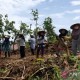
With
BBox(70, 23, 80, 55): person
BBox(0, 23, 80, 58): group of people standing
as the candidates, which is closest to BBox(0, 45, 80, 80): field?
BBox(0, 23, 80, 58): group of people standing

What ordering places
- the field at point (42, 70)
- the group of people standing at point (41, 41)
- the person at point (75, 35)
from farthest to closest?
the group of people standing at point (41, 41) → the person at point (75, 35) → the field at point (42, 70)

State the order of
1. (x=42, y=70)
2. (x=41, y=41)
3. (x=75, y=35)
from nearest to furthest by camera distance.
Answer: (x=42, y=70)
(x=75, y=35)
(x=41, y=41)

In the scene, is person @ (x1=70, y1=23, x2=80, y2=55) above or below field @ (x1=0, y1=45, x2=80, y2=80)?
above

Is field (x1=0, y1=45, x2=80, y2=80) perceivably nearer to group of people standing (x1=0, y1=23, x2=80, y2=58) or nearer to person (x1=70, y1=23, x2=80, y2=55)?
group of people standing (x1=0, y1=23, x2=80, y2=58)

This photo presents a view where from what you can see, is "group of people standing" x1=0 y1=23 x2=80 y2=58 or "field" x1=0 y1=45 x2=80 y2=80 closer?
"field" x1=0 y1=45 x2=80 y2=80

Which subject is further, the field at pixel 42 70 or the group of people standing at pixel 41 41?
the group of people standing at pixel 41 41

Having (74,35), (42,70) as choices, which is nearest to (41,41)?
(74,35)

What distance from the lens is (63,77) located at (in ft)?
21.2

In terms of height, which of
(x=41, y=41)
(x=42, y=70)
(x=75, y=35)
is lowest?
(x=42, y=70)

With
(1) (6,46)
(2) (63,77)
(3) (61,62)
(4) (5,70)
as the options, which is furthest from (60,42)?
(1) (6,46)

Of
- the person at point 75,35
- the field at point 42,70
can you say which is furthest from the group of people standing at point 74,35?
the field at point 42,70

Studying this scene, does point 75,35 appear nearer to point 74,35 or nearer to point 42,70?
point 74,35

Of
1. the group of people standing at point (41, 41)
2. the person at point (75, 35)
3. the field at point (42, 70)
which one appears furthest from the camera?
the group of people standing at point (41, 41)

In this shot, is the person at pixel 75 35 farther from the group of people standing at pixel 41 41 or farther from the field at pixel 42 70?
the field at pixel 42 70
